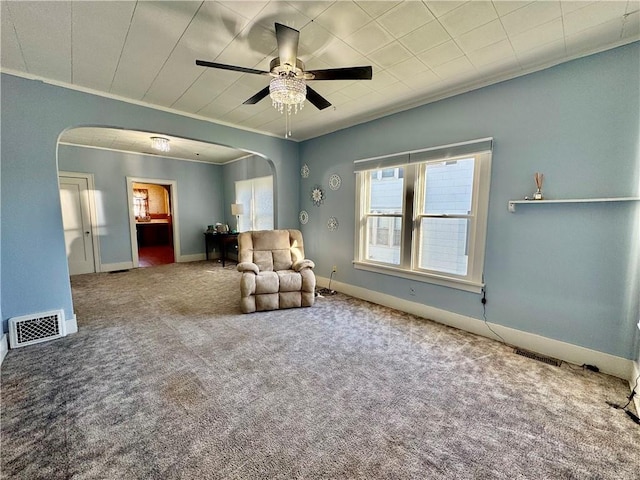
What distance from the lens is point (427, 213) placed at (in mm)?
3289

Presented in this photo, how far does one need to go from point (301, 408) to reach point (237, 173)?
6.23 m

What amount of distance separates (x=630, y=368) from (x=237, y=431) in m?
3.02

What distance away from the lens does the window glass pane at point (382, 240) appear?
368cm

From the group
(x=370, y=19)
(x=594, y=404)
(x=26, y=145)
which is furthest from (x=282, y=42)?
(x=594, y=404)

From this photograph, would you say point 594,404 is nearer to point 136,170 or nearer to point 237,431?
point 237,431

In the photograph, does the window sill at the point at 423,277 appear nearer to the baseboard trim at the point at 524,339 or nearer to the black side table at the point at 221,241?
the baseboard trim at the point at 524,339

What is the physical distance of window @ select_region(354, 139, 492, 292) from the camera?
285cm

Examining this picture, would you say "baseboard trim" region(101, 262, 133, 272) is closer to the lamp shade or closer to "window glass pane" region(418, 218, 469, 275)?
the lamp shade

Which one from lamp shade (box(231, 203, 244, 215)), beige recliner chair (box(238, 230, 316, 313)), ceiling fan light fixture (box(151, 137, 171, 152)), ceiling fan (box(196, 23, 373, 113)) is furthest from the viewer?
lamp shade (box(231, 203, 244, 215))

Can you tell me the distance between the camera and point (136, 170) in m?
6.04

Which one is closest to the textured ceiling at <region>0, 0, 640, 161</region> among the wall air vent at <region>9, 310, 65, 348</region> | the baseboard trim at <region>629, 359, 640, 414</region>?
the wall air vent at <region>9, 310, 65, 348</region>

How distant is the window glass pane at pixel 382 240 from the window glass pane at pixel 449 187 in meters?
0.54

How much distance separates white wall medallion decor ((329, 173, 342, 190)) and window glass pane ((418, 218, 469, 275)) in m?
1.51

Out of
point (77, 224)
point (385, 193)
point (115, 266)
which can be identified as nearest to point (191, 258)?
point (115, 266)
